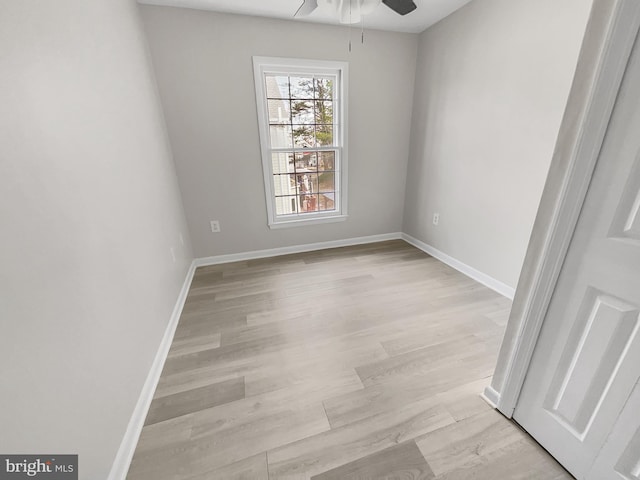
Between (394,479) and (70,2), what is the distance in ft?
7.77

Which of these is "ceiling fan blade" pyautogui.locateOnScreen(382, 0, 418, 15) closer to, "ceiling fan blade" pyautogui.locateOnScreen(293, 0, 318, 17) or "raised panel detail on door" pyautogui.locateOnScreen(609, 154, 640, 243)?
"ceiling fan blade" pyautogui.locateOnScreen(293, 0, 318, 17)

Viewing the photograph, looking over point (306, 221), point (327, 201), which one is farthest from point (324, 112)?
point (306, 221)

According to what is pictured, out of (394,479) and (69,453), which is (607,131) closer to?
(394,479)

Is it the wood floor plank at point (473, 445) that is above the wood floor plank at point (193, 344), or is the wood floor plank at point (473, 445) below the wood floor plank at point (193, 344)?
above

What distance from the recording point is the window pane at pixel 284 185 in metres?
2.85

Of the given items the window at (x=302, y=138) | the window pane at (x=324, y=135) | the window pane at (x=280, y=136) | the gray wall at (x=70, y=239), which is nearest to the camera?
the gray wall at (x=70, y=239)

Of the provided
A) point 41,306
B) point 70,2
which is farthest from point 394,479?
point 70,2

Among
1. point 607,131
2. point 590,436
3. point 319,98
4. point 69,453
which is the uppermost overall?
point 319,98

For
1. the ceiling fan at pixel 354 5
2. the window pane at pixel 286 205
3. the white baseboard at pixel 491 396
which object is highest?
the ceiling fan at pixel 354 5

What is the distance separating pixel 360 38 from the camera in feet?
8.38

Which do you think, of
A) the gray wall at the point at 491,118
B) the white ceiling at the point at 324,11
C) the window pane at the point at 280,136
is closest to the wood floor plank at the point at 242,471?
the gray wall at the point at 491,118

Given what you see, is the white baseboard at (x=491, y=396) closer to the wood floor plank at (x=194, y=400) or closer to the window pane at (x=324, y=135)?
→ the wood floor plank at (x=194, y=400)

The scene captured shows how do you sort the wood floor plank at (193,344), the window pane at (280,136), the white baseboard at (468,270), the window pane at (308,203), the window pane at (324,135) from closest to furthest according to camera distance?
1. the wood floor plank at (193,344)
2. the white baseboard at (468,270)
3. the window pane at (280,136)
4. the window pane at (324,135)
5. the window pane at (308,203)

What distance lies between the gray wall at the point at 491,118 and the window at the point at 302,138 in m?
0.96
